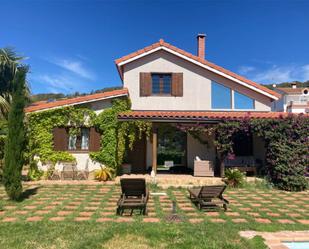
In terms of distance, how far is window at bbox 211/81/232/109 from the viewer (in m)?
15.8

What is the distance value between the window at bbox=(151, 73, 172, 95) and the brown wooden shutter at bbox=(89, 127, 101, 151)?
431 centimetres

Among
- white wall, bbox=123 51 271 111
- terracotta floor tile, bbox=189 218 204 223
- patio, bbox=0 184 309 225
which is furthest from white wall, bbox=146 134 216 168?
terracotta floor tile, bbox=189 218 204 223

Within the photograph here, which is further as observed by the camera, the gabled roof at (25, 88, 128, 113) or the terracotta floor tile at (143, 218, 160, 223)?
the gabled roof at (25, 88, 128, 113)

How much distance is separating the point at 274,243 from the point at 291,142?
7723mm

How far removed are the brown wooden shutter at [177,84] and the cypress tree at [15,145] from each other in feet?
28.5

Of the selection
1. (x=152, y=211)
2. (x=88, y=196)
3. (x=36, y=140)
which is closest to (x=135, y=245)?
(x=152, y=211)

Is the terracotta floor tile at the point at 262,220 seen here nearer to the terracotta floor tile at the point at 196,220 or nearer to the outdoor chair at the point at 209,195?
the outdoor chair at the point at 209,195

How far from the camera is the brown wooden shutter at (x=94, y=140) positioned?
44.5 feet

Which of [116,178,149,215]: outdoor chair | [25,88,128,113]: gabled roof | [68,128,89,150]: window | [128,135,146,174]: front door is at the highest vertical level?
[25,88,128,113]: gabled roof

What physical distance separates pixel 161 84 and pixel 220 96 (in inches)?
142

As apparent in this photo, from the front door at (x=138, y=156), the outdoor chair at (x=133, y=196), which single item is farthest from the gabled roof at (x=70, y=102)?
the outdoor chair at (x=133, y=196)

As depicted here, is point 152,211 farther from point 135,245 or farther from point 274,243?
point 274,243

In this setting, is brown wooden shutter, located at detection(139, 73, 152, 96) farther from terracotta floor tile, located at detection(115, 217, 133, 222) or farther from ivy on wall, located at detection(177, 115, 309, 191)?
terracotta floor tile, located at detection(115, 217, 133, 222)

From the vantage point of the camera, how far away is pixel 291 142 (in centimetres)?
1194
